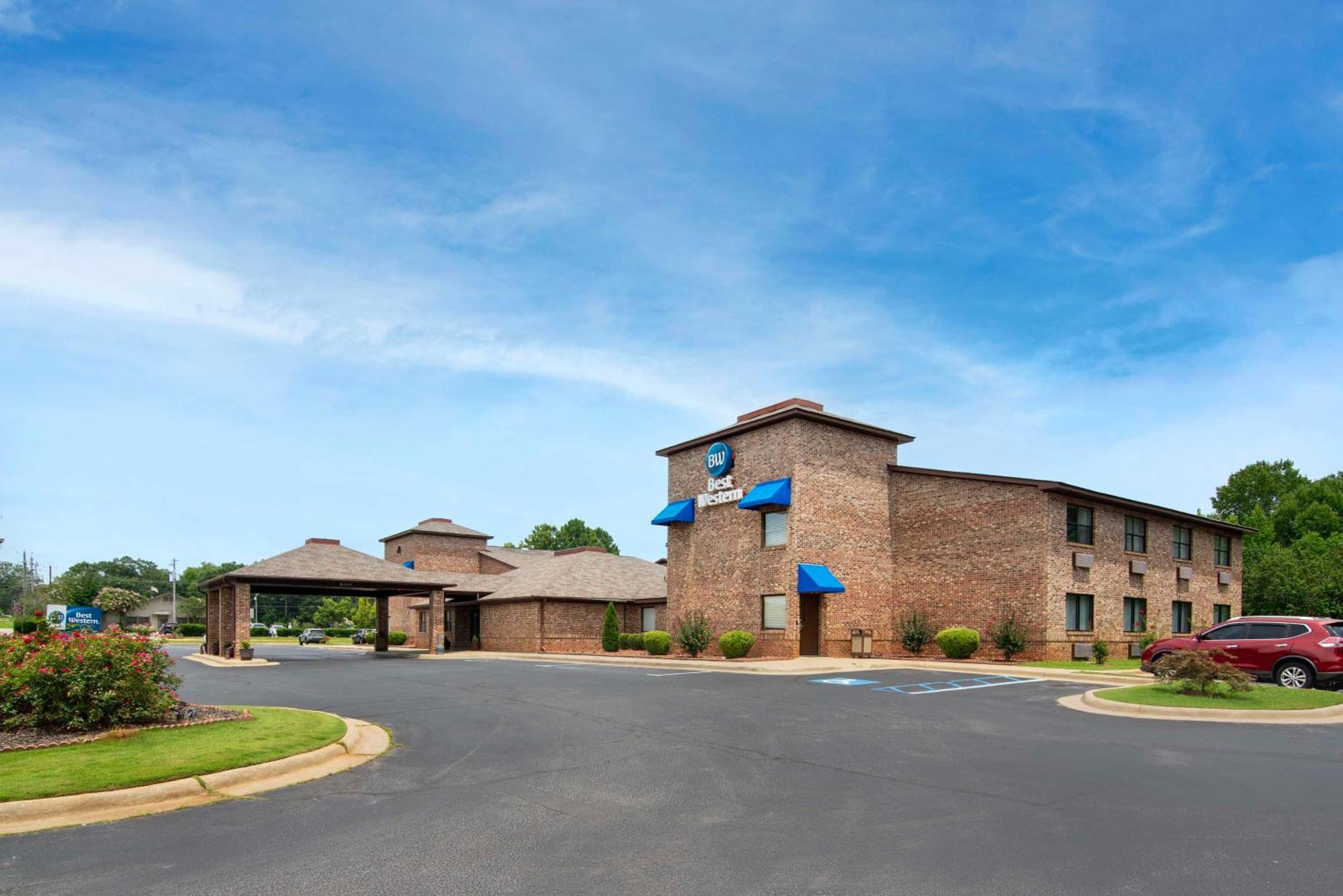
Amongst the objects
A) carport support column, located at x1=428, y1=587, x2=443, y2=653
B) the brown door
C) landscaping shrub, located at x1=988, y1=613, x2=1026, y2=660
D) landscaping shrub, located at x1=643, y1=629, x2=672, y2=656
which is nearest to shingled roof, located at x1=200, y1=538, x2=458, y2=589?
carport support column, located at x1=428, y1=587, x2=443, y2=653

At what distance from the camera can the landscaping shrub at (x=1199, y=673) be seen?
720 inches

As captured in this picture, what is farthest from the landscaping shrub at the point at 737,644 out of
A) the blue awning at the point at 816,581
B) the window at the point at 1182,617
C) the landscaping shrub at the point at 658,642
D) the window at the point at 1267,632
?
the window at the point at 1182,617

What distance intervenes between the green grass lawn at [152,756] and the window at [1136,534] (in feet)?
108

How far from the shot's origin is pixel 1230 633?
2331 centimetres

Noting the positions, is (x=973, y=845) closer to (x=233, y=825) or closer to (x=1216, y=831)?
(x=1216, y=831)

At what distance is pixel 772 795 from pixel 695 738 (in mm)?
4218

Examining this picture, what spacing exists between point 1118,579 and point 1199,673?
19.3 meters

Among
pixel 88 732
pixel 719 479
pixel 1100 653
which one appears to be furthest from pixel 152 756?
pixel 1100 653

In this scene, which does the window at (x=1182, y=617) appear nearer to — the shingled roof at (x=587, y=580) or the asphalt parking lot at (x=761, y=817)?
the shingled roof at (x=587, y=580)

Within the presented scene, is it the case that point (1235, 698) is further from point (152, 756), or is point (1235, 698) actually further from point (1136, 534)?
point (1136, 534)

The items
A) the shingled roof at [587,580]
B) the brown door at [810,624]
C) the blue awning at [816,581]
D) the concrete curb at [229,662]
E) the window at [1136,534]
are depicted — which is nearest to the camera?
the blue awning at [816,581]

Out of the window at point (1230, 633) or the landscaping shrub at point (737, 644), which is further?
the landscaping shrub at point (737, 644)

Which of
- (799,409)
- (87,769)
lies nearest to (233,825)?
(87,769)

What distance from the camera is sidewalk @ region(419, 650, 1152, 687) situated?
2691 cm
